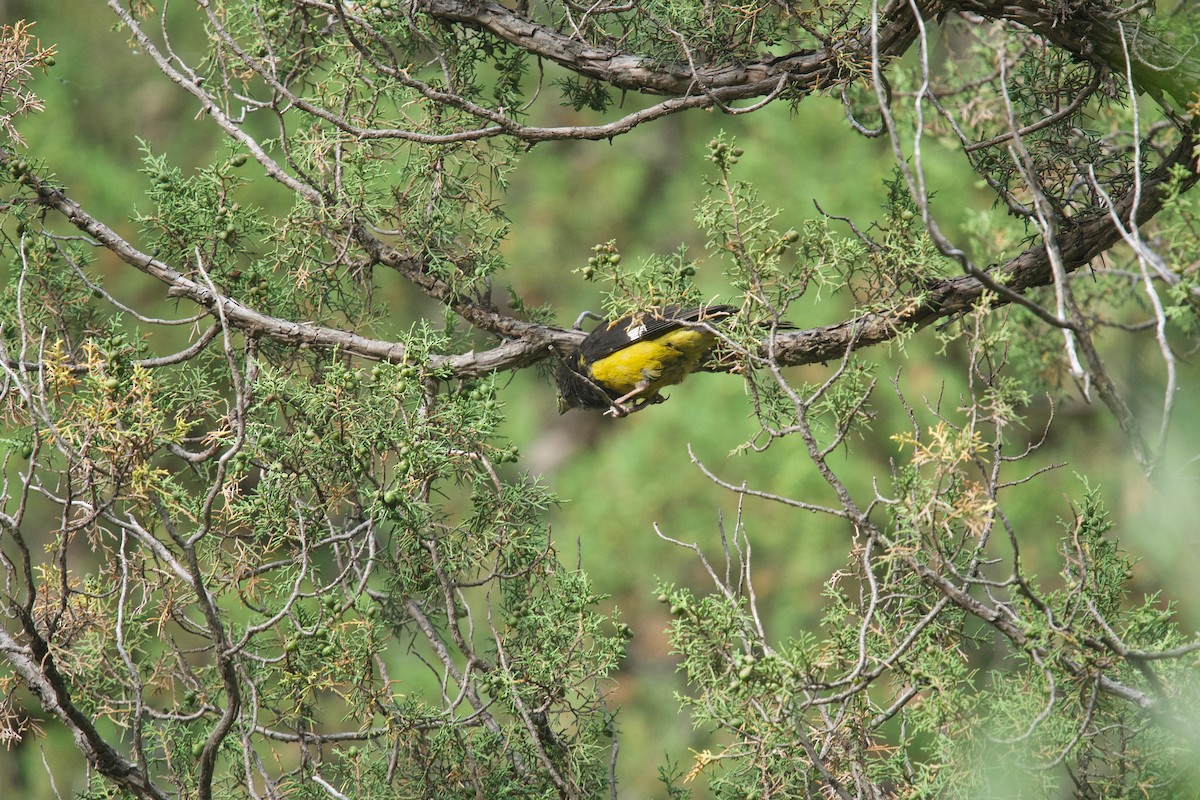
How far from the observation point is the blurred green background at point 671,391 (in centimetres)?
918

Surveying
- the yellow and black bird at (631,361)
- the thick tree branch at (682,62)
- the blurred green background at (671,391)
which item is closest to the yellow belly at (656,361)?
the yellow and black bird at (631,361)

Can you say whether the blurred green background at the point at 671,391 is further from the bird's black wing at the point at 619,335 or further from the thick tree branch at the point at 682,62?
the thick tree branch at the point at 682,62

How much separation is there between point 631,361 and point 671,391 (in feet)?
19.9

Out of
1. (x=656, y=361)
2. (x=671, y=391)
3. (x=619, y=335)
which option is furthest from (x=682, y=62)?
(x=671, y=391)

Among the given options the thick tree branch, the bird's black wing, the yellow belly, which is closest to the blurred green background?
the yellow belly

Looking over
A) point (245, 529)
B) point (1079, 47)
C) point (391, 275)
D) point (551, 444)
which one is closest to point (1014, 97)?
point (1079, 47)

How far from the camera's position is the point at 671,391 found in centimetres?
1049

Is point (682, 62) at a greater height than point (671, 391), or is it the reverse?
point (671, 391)

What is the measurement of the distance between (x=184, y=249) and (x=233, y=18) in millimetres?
934

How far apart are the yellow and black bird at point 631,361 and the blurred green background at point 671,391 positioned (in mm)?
3230

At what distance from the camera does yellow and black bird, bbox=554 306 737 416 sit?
4105mm

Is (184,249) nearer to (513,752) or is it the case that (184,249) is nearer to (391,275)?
(513,752)

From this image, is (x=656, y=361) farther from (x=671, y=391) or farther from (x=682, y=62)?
(x=671, y=391)

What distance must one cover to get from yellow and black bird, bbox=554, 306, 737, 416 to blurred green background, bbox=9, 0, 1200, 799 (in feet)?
10.6
